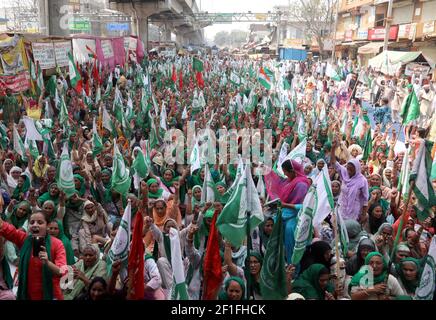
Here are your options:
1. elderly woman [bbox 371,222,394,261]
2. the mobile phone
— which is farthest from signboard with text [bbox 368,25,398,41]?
the mobile phone

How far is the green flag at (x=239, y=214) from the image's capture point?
3.99m

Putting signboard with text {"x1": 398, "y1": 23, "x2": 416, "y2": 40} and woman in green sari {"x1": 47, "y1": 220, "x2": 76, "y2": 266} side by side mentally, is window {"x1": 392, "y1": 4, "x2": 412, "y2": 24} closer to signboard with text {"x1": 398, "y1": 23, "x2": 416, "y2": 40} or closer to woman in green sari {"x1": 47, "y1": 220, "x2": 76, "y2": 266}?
signboard with text {"x1": 398, "y1": 23, "x2": 416, "y2": 40}

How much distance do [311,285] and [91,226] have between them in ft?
7.80

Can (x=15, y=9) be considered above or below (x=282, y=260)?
above

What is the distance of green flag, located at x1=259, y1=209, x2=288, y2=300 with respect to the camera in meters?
3.69

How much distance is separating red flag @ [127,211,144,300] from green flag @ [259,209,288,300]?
37.7 inches

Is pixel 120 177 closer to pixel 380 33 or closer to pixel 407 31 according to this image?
pixel 407 31

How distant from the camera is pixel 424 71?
15.4 meters

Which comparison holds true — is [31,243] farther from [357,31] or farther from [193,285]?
[357,31]

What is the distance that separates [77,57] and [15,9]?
131ft

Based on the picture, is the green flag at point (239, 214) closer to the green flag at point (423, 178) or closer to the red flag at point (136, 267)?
the red flag at point (136, 267)

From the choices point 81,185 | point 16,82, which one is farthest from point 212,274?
point 16,82
